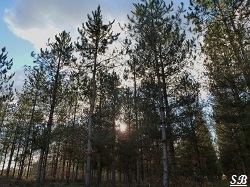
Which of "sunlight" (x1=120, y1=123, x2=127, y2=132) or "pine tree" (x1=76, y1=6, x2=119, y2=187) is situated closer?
"pine tree" (x1=76, y1=6, x2=119, y2=187)

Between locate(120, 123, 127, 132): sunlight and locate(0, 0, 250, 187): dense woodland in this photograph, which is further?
locate(120, 123, 127, 132): sunlight

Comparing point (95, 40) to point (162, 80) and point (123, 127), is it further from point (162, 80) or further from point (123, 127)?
point (123, 127)

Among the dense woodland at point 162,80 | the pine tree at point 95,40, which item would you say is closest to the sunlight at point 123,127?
the dense woodland at point 162,80

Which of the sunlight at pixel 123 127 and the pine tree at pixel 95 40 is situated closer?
the pine tree at pixel 95 40

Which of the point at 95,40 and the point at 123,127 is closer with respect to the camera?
the point at 95,40

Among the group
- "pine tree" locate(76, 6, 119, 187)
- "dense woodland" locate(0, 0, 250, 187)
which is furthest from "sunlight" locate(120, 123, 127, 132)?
"pine tree" locate(76, 6, 119, 187)

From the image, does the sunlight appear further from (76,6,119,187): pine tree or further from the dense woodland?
(76,6,119,187): pine tree

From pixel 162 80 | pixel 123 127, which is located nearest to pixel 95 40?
pixel 162 80

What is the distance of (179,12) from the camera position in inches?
418

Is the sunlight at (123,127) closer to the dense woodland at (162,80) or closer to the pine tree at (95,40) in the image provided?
the dense woodland at (162,80)

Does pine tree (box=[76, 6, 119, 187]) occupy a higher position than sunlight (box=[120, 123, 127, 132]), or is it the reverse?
pine tree (box=[76, 6, 119, 187])

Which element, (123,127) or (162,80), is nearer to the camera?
(162,80)

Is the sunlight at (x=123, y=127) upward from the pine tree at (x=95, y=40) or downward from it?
downward

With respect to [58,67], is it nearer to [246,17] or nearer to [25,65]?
[25,65]
